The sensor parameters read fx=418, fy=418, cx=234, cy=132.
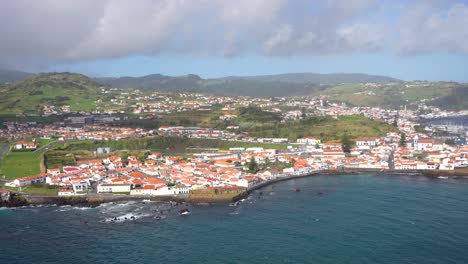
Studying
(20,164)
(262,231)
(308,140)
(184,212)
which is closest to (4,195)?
(20,164)

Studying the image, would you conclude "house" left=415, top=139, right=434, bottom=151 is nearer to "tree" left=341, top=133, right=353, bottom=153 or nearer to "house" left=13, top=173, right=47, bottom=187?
"tree" left=341, top=133, right=353, bottom=153

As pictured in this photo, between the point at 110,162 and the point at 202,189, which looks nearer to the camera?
the point at 202,189

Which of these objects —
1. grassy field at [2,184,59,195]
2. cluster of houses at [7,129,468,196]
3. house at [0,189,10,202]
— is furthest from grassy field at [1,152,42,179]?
house at [0,189,10,202]

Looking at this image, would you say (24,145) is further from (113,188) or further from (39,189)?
(113,188)

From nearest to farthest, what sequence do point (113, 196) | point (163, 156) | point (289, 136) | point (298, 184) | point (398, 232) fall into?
point (398, 232) < point (113, 196) < point (298, 184) < point (163, 156) < point (289, 136)

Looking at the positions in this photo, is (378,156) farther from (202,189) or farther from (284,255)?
(284,255)

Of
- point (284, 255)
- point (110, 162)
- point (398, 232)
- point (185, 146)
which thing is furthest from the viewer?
point (185, 146)

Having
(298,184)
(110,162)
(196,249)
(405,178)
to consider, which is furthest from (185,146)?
(196,249)
